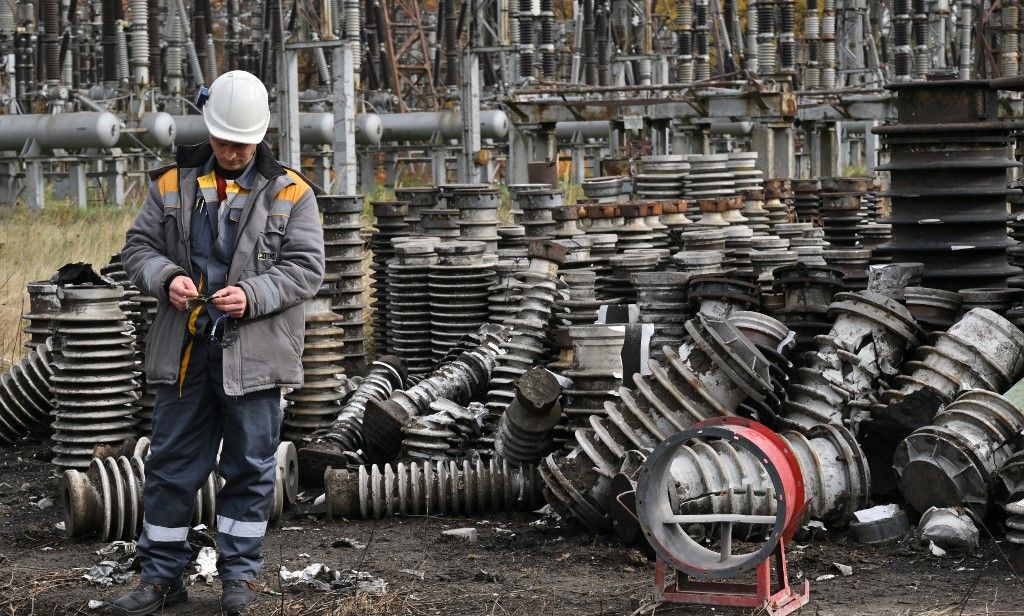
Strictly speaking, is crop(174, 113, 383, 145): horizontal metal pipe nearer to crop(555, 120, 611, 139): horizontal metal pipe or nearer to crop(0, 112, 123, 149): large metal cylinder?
crop(0, 112, 123, 149): large metal cylinder

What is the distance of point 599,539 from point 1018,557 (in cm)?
156

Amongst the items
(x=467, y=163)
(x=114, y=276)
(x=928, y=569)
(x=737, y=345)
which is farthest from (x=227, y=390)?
(x=467, y=163)

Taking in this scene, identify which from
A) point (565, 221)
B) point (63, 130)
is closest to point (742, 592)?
point (565, 221)

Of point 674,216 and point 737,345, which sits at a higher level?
point 674,216

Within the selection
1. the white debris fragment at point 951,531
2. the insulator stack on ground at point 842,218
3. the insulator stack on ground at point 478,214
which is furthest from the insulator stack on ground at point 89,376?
the insulator stack on ground at point 842,218

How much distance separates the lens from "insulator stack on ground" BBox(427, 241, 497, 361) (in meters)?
8.60

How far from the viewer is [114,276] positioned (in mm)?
8273

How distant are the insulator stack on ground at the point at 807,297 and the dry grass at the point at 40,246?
5.24 metres

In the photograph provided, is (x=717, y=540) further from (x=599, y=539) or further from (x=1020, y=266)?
(x=1020, y=266)

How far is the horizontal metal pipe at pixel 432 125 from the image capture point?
24516mm

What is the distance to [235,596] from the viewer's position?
4.79 meters

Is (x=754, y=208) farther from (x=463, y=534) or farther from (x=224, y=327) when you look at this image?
(x=224, y=327)

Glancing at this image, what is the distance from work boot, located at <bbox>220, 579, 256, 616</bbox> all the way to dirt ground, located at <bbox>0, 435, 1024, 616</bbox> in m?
0.06

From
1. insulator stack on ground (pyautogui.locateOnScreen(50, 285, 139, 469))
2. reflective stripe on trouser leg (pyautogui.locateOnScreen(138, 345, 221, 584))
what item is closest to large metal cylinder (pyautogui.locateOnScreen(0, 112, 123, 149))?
insulator stack on ground (pyautogui.locateOnScreen(50, 285, 139, 469))
